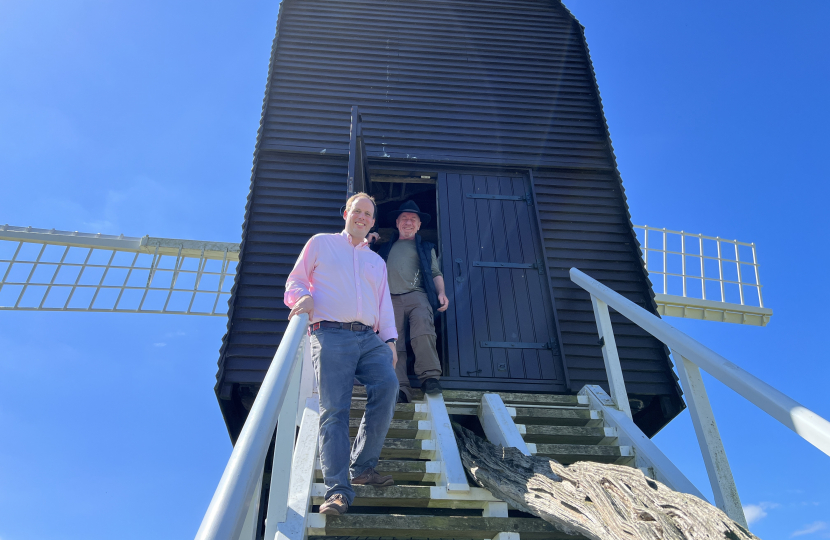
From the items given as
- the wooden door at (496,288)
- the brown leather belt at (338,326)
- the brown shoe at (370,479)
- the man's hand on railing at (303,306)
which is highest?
the wooden door at (496,288)

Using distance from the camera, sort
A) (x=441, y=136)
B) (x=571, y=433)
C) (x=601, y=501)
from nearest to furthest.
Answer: (x=601, y=501) → (x=571, y=433) → (x=441, y=136)

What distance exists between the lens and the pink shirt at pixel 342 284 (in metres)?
2.95

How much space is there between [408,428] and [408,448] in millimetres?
205

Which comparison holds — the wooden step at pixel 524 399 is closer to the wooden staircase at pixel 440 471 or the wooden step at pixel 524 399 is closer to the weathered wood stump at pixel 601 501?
the wooden staircase at pixel 440 471

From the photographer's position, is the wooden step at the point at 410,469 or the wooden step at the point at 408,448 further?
→ the wooden step at the point at 408,448

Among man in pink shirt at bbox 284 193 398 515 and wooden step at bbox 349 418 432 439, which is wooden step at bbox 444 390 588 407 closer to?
wooden step at bbox 349 418 432 439

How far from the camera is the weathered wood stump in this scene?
173cm

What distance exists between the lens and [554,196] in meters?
6.04

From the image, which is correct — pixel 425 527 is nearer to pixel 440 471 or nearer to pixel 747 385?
pixel 440 471

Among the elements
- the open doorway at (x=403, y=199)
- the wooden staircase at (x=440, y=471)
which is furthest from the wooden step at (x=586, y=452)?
the open doorway at (x=403, y=199)

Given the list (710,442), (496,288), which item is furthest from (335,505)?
(496,288)

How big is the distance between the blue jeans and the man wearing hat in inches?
40.6

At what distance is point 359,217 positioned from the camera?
10.8 feet

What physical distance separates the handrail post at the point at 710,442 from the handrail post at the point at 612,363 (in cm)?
96
